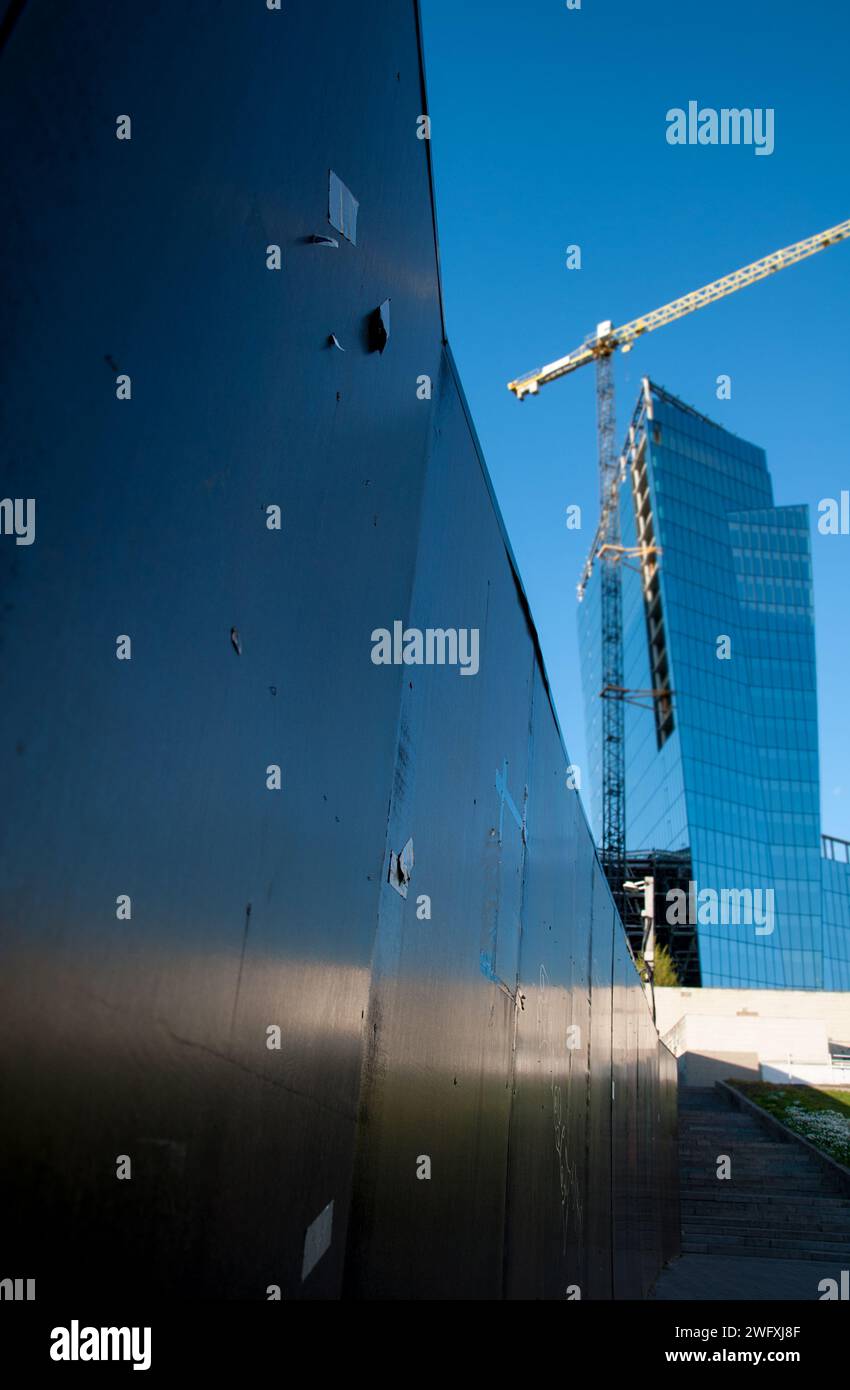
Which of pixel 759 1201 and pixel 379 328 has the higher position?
pixel 379 328

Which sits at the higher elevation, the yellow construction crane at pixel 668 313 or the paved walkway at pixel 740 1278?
the yellow construction crane at pixel 668 313

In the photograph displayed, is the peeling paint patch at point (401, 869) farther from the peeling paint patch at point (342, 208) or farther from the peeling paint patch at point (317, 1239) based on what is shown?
the peeling paint patch at point (342, 208)

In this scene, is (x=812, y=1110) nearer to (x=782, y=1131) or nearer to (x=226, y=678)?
(x=782, y=1131)

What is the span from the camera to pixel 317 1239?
155 centimetres

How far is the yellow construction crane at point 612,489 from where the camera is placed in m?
76.2

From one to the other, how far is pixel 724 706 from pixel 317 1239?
8795 centimetres

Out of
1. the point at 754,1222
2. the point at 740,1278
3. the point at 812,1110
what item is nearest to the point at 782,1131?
the point at 812,1110

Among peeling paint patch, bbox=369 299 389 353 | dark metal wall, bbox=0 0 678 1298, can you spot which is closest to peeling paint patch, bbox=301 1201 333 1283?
dark metal wall, bbox=0 0 678 1298

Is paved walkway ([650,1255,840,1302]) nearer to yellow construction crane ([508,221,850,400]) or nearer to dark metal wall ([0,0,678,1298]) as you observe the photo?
dark metal wall ([0,0,678,1298])

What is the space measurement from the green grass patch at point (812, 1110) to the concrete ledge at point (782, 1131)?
0.22 meters

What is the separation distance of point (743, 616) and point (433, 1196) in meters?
94.6

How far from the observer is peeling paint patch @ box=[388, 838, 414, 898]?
202 centimetres

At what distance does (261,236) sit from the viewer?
4.30 ft

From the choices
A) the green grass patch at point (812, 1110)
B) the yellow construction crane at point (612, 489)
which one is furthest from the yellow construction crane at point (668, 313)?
the green grass patch at point (812, 1110)
